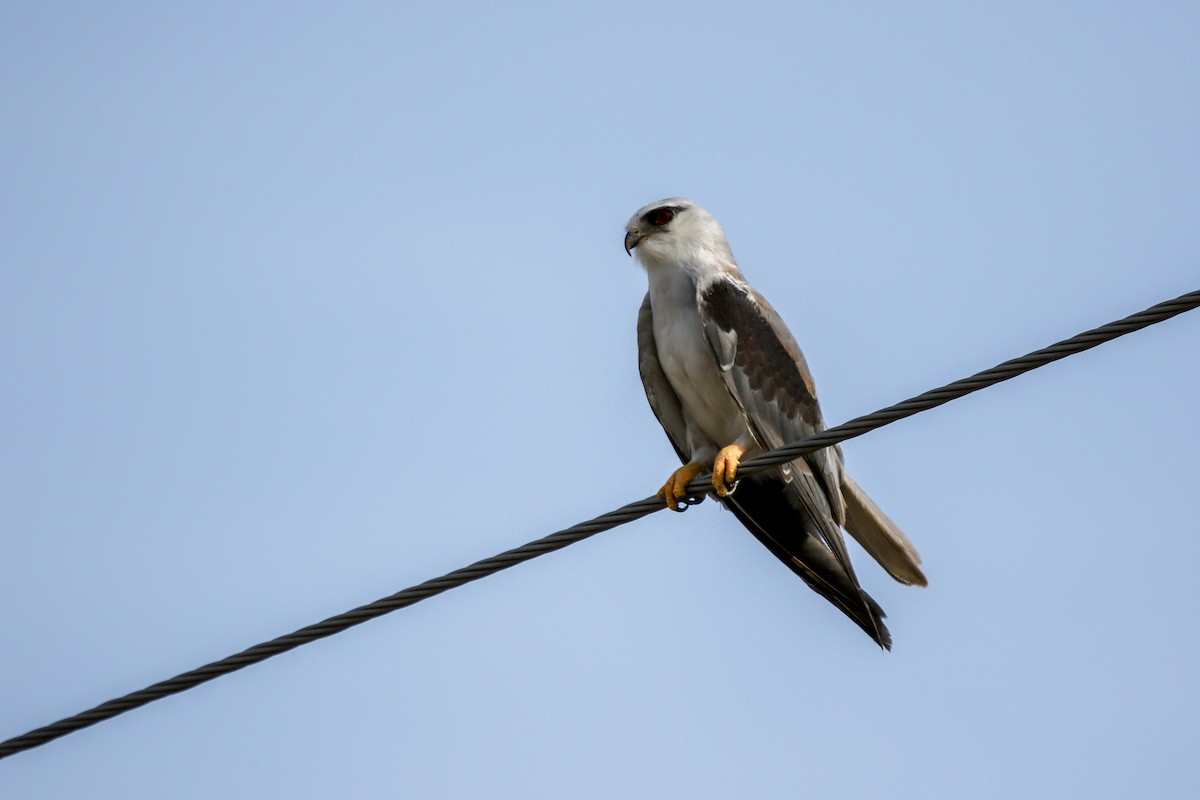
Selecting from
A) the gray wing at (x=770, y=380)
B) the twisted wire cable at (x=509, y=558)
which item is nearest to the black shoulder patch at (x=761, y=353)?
the gray wing at (x=770, y=380)

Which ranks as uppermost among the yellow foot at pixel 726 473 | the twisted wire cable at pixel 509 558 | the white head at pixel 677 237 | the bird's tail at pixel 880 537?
the white head at pixel 677 237

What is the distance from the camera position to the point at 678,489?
5586 mm

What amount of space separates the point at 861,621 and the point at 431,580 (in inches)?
97.5

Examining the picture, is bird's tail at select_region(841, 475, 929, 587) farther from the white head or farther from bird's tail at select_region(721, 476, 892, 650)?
the white head

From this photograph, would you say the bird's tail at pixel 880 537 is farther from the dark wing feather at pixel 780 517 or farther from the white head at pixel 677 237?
the white head at pixel 677 237

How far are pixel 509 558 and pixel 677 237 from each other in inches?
120

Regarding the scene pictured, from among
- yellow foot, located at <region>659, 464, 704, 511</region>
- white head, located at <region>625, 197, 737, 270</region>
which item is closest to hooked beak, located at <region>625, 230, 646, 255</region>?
white head, located at <region>625, 197, 737, 270</region>

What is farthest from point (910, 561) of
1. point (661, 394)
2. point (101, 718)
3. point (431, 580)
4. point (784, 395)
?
point (101, 718)

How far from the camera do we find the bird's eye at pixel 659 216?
672 centimetres

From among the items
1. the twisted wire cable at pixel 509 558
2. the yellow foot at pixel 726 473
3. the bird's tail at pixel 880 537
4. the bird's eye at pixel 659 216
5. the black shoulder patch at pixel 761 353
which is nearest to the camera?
the twisted wire cable at pixel 509 558

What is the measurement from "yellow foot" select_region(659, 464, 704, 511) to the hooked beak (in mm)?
1412

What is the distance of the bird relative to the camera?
563 cm

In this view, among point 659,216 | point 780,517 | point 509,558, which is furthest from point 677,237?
point 509,558

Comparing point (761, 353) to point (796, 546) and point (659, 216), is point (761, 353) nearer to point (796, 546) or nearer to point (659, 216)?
point (796, 546)
